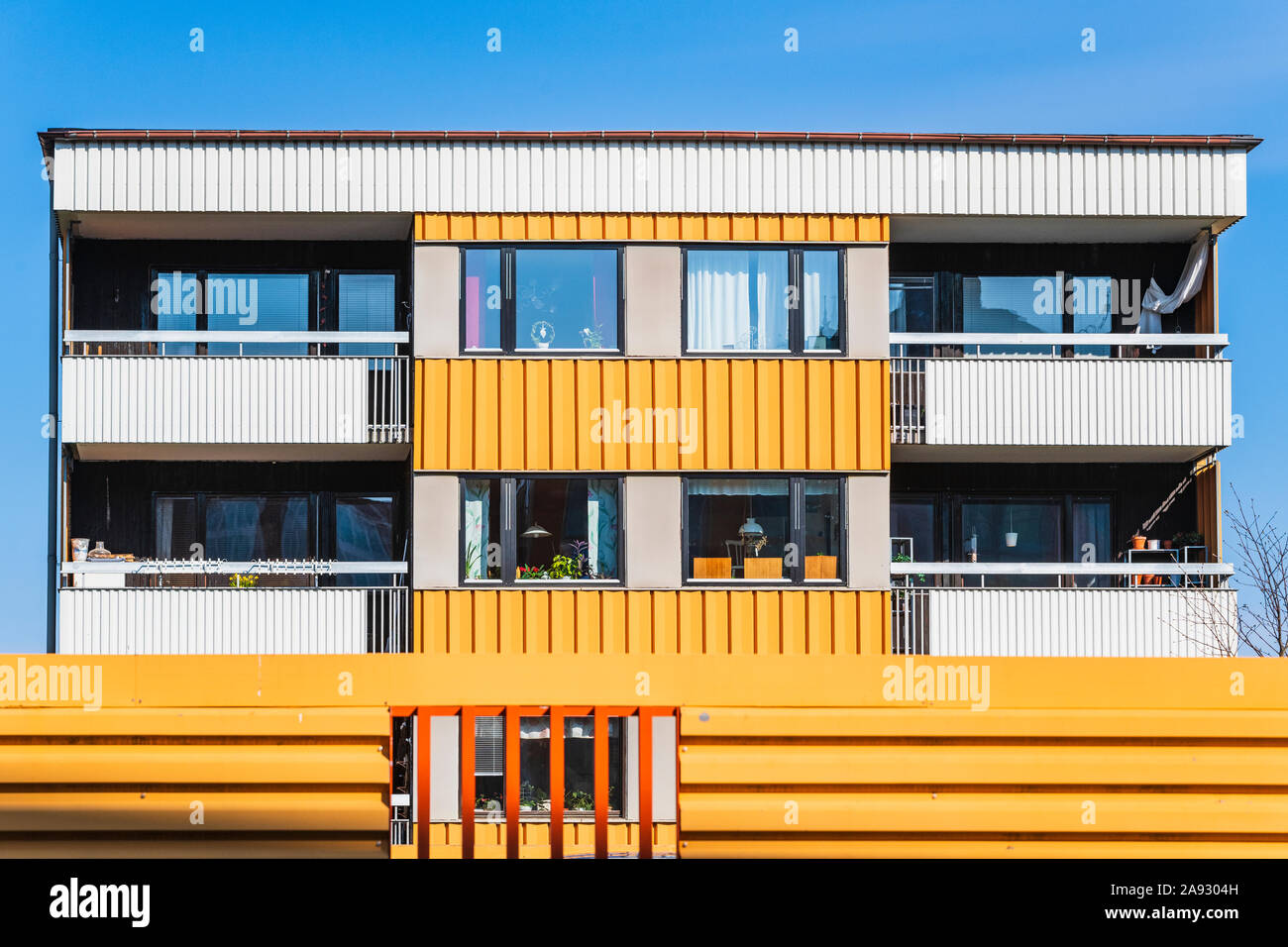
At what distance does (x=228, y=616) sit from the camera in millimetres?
16812

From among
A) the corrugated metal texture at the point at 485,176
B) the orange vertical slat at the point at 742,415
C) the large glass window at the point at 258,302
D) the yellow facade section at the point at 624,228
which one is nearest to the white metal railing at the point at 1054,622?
the orange vertical slat at the point at 742,415

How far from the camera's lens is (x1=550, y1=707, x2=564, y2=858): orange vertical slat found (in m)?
→ 7.58

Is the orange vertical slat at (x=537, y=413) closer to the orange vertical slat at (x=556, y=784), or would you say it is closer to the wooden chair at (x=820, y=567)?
the wooden chair at (x=820, y=567)

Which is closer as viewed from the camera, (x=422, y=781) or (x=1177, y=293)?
(x=422, y=781)

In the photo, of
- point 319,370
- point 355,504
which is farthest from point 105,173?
point 355,504

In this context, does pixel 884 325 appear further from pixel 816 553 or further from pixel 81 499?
pixel 81 499

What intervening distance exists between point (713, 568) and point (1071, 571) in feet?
15.8

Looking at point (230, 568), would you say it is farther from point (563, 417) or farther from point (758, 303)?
point (758, 303)

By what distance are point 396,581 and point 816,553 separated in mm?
5780

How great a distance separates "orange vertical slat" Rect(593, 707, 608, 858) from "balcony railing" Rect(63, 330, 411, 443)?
33.0 feet

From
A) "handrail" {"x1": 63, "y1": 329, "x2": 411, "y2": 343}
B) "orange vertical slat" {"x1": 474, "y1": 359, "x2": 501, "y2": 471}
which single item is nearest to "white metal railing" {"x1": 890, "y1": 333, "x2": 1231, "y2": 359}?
"orange vertical slat" {"x1": 474, "y1": 359, "x2": 501, "y2": 471}

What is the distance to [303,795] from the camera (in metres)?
7.57

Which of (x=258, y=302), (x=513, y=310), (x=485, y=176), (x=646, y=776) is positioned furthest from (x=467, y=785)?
(x=258, y=302)

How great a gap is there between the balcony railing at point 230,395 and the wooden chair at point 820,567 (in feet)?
18.5
